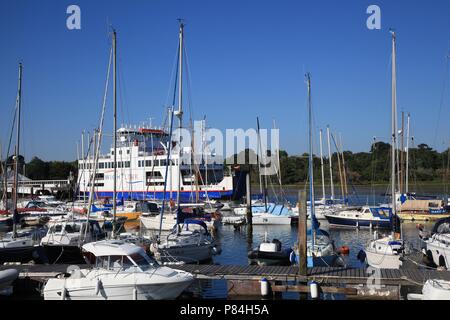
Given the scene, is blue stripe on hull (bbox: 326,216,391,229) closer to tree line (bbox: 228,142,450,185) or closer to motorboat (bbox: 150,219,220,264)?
motorboat (bbox: 150,219,220,264)

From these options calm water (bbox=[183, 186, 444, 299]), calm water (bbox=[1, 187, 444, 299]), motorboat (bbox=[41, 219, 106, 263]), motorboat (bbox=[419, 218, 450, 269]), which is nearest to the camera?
calm water (bbox=[1, 187, 444, 299])

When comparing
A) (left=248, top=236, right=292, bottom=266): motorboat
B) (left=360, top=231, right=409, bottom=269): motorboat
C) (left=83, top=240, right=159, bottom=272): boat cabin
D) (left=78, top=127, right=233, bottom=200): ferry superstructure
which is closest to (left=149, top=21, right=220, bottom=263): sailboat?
(left=248, top=236, right=292, bottom=266): motorboat

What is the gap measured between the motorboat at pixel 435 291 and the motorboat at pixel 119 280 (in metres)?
7.31

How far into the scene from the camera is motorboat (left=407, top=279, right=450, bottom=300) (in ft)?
46.1

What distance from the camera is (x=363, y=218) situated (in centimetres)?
4219

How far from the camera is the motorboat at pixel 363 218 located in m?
41.5

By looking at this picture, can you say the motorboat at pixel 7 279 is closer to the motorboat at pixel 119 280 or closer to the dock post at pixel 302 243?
the motorboat at pixel 119 280

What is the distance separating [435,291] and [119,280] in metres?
9.55

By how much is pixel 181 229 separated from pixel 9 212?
2417 centimetres

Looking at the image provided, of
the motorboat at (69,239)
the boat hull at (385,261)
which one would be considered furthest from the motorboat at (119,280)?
the boat hull at (385,261)

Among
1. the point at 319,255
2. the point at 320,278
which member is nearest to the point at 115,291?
the point at 320,278

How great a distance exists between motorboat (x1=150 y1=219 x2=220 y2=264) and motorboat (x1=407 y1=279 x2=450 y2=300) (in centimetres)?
1182

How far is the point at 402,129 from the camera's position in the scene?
50.4 metres

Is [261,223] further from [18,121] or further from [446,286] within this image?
[446,286]
